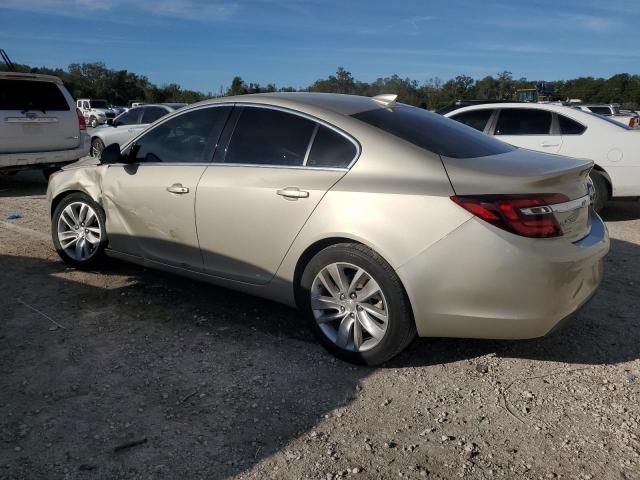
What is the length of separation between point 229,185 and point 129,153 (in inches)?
49.7

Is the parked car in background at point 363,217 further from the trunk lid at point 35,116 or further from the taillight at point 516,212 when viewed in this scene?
the trunk lid at point 35,116

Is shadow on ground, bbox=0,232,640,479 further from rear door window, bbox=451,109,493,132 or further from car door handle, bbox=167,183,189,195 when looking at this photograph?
rear door window, bbox=451,109,493,132

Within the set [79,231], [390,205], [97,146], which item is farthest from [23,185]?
[390,205]

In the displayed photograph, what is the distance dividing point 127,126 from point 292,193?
37.8ft

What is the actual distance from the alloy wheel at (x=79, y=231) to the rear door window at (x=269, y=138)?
1642mm

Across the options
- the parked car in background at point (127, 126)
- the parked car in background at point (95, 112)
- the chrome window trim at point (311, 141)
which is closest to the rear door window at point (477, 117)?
the chrome window trim at point (311, 141)

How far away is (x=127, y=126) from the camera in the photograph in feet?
45.5

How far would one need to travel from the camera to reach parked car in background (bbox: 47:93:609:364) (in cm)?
302

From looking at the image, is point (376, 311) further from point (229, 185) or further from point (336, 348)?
point (229, 185)

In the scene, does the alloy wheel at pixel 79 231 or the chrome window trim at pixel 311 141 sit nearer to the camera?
the chrome window trim at pixel 311 141

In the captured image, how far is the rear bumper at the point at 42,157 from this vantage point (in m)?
8.61

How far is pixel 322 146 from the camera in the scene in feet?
12.0

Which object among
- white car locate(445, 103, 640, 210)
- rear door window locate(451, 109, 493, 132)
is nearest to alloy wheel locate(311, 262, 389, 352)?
white car locate(445, 103, 640, 210)

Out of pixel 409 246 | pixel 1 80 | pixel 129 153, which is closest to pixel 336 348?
pixel 409 246
